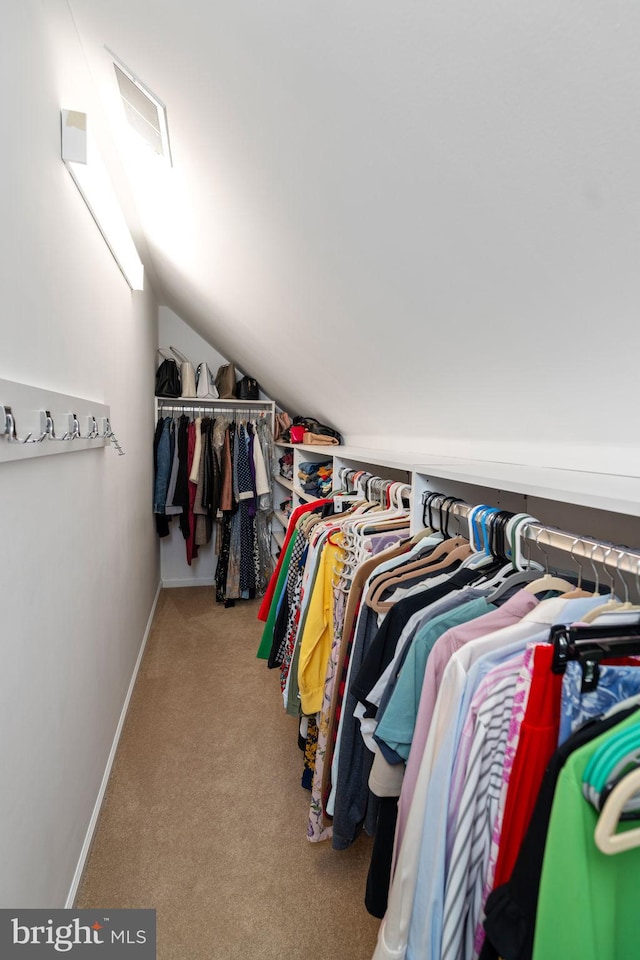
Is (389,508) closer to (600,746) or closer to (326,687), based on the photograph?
(326,687)

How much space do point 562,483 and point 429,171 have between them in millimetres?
669

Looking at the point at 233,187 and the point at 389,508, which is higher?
the point at 233,187

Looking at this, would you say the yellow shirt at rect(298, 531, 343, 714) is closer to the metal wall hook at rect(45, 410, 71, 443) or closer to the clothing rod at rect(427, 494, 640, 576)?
the clothing rod at rect(427, 494, 640, 576)

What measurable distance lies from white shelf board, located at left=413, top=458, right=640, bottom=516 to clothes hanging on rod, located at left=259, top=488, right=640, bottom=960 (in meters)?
0.09

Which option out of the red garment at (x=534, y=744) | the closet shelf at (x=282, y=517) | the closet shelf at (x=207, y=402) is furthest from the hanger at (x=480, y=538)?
the closet shelf at (x=207, y=402)

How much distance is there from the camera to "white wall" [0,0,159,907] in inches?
40.2

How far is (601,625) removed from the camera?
72cm

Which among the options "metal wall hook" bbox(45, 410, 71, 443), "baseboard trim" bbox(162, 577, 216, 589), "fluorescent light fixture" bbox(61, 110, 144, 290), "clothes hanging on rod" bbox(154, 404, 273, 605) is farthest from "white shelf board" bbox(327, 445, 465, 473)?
"baseboard trim" bbox(162, 577, 216, 589)

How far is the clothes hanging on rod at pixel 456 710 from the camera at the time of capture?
0.70 m

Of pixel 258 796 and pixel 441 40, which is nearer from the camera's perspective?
pixel 441 40

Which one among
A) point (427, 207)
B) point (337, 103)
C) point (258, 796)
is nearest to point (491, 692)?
point (427, 207)

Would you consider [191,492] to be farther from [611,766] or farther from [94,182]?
[611,766]

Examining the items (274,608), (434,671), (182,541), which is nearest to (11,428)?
(434,671)

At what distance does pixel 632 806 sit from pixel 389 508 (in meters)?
1.35
